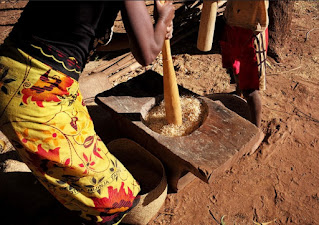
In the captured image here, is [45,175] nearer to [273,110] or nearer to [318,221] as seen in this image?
[318,221]

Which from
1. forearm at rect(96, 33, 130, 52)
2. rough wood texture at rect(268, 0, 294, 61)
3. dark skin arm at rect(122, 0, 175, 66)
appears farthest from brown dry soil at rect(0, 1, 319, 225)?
dark skin arm at rect(122, 0, 175, 66)

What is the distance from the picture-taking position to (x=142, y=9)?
4.56 feet

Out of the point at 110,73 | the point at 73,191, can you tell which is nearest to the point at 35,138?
the point at 73,191

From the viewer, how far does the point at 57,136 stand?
63.9 inches

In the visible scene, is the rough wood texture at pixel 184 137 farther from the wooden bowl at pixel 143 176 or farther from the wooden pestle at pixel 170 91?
the wooden pestle at pixel 170 91

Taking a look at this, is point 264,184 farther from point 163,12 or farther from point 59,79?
point 59,79

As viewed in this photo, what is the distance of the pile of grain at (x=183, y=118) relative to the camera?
Answer: 2.42 metres

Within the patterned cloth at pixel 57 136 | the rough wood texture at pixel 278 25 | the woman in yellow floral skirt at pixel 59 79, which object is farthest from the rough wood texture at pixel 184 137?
the rough wood texture at pixel 278 25

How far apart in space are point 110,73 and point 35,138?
2.56 metres

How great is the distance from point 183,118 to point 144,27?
1.23m

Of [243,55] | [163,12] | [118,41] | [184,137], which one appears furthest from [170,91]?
[243,55]

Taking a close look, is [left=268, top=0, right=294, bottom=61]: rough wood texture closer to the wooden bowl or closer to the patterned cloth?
the wooden bowl

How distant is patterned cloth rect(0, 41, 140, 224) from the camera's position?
1513 millimetres

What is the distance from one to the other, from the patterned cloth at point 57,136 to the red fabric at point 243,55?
1463 millimetres
